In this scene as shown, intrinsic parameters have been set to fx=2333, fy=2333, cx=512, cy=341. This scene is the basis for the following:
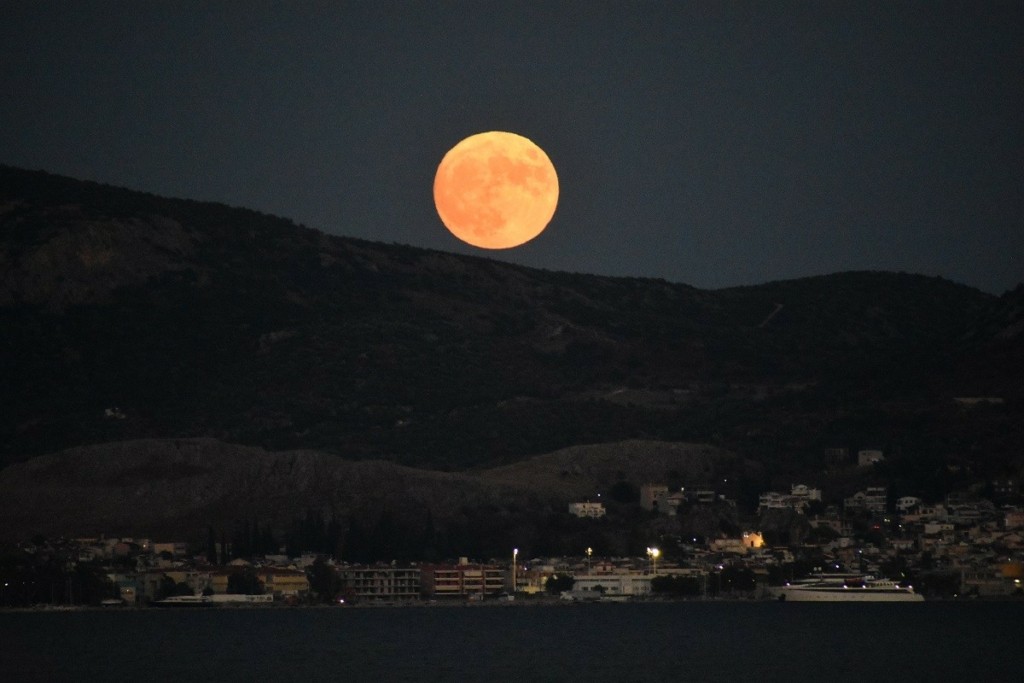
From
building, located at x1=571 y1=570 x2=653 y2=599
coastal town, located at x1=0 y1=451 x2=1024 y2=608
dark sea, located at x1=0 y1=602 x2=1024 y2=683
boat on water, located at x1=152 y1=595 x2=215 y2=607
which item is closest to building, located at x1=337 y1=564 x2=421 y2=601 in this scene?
coastal town, located at x1=0 y1=451 x2=1024 y2=608

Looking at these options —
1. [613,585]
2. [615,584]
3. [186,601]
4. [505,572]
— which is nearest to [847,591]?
[615,584]

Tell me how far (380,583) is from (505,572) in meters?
12.0

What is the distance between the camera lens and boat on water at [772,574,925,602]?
570 ft

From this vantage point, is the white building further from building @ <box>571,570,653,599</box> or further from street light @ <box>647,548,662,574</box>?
street light @ <box>647,548,662,574</box>

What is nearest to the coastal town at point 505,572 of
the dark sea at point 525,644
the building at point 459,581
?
the building at point 459,581

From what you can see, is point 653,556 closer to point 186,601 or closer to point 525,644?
point 186,601

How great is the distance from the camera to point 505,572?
599 feet

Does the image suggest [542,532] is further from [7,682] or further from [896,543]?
[7,682]

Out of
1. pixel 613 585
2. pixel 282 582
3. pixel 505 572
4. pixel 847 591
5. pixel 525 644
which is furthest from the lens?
pixel 505 572

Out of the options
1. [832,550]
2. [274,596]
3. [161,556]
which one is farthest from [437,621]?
[832,550]

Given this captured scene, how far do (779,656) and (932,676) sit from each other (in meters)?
12.6

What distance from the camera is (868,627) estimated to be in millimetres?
134500

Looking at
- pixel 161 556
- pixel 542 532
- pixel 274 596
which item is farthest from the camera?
pixel 542 532

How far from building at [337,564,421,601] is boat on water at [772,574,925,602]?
90.7 ft
